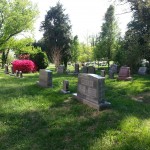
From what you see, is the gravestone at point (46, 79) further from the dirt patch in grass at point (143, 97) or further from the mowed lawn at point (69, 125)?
the dirt patch in grass at point (143, 97)

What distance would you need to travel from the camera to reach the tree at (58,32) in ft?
144

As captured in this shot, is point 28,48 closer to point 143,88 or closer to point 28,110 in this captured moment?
point 143,88

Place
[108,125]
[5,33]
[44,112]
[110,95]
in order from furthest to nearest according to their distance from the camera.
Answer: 1. [5,33]
2. [110,95]
3. [44,112]
4. [108,125]

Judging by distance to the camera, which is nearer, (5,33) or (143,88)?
(143,88)

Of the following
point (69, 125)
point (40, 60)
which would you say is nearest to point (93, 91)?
point (69, 125)

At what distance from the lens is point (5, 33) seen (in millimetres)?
30906

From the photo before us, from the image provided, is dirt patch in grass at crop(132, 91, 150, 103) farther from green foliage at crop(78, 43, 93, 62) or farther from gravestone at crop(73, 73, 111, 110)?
green foliage at crop(78, 43, 93, 62)

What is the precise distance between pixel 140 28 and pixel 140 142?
28.5m

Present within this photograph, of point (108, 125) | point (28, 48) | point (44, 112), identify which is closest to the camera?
point (108, 125)

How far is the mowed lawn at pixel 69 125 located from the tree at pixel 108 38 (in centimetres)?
3418

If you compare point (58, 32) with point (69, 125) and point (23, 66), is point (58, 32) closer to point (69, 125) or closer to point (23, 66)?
point (23, 66)

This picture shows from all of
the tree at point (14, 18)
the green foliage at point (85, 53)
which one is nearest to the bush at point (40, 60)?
the tree at point (14, 18)

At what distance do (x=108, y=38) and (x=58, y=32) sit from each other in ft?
27.5

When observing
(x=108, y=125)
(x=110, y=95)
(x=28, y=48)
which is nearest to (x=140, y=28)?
(x=28, y=48)
